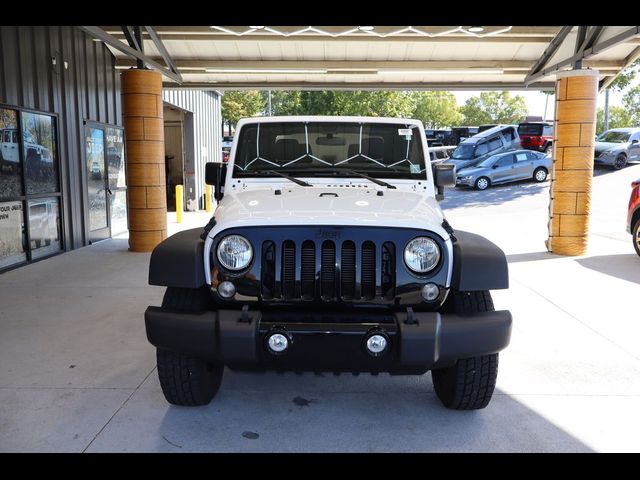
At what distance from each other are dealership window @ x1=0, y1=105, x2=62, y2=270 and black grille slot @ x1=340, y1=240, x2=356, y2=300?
20.8ft

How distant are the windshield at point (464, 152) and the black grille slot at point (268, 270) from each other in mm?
21551

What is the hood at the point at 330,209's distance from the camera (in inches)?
121

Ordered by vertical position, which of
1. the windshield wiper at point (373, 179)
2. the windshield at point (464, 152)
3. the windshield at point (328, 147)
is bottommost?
the windshield wiper at point (373, 179)

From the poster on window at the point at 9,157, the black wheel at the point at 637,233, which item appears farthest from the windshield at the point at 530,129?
the poster on window at the point at 9,157

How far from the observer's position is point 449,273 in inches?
122

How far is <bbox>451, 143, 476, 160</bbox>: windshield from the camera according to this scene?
2345 centimetres

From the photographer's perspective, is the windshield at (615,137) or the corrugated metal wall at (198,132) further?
the windshield at (615,137)

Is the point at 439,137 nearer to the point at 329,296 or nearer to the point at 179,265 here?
the point at 329,296

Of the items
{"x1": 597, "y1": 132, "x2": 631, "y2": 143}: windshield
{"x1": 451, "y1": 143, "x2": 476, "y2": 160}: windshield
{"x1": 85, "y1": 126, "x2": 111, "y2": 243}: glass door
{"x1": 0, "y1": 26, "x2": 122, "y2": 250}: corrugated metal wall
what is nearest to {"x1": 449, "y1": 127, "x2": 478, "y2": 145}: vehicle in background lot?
{"x1": 451, "y1": 143, "x2": 476, "y2": 160}: windshield

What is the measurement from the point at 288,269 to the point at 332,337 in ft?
1.42

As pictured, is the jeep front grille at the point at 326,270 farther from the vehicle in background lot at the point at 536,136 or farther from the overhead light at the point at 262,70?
the vehicle in background lot at the point at 536,136

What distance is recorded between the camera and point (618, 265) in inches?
330
